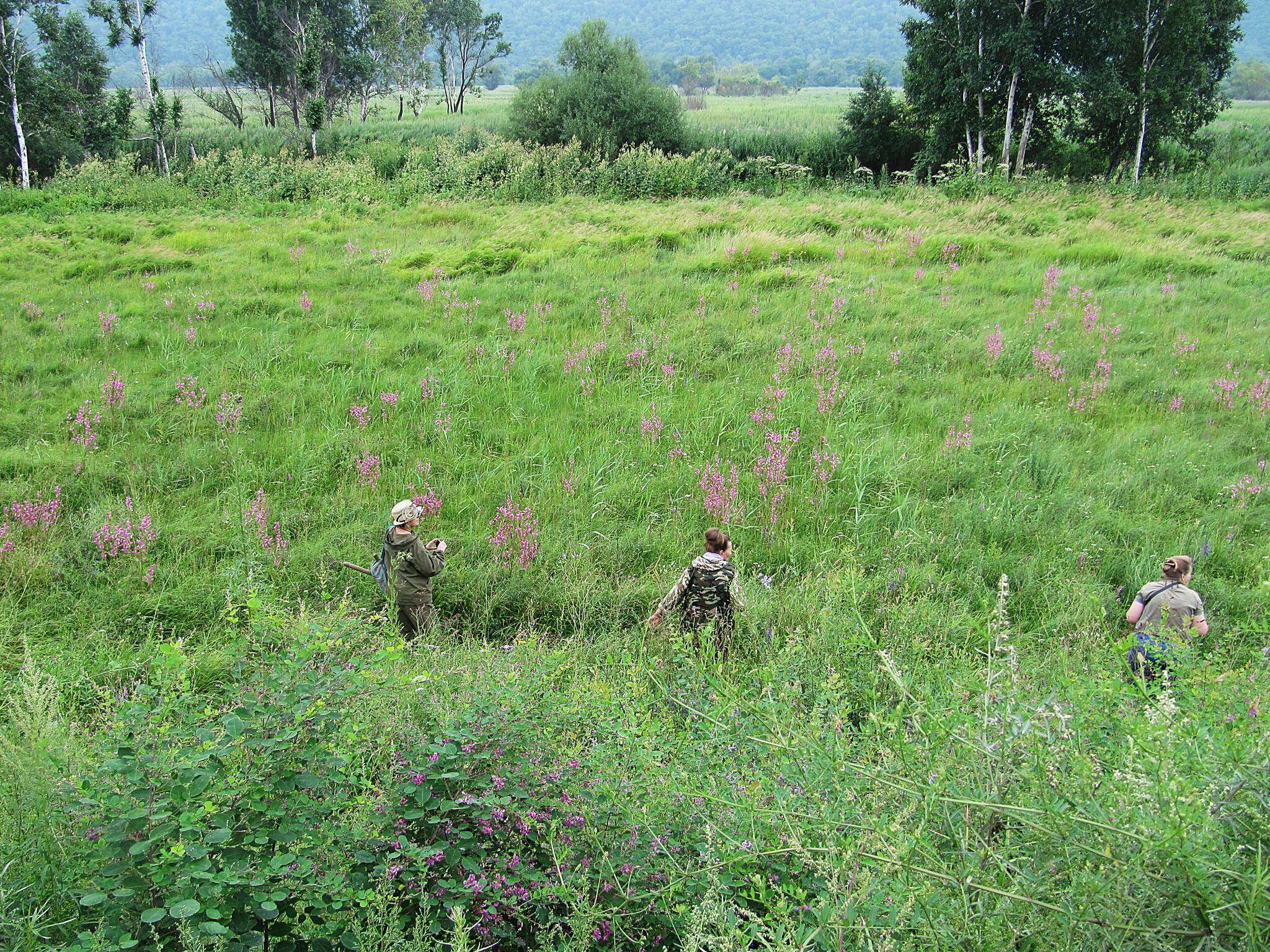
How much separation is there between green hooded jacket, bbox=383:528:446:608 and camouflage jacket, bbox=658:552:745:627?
1706 mm

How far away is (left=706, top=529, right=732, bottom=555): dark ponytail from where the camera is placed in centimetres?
544

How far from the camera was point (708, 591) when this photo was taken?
5426 millimetres

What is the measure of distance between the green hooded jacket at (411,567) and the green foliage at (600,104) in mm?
22375

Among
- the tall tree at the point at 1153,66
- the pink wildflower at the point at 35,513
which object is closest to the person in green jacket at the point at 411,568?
the pink wildflower at the point at 35,513

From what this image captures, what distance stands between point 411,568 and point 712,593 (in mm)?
2215

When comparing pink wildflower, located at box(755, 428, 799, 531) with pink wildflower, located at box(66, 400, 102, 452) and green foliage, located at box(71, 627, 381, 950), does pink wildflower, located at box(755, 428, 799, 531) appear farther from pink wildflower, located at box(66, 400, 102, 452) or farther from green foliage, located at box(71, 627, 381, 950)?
pink wildflower, located at box(66, 400, 102, 452)

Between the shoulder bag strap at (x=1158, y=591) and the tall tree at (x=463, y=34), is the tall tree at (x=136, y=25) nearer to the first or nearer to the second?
the shoulder bag strap at (x=1158, y=591)

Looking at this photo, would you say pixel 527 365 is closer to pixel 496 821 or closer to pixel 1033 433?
pixel 1033 433

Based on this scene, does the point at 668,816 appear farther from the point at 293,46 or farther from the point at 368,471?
the point at 293,46

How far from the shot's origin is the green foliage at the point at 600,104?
1019 inches

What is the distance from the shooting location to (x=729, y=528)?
694 centimetres

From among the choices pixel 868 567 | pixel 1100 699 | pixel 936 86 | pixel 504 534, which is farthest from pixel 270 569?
pixel 936 86

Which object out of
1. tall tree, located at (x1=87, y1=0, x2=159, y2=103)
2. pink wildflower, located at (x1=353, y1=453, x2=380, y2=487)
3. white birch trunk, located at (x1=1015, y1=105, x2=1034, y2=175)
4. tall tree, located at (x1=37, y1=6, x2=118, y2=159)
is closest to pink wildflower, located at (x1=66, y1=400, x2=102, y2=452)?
pink wildflower, located at (x1=353, y1=453, x2=380, y2=487)

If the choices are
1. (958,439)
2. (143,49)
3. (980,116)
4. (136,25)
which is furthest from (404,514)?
(136,25)
